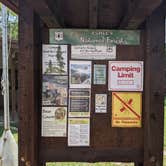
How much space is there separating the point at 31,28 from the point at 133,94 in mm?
964

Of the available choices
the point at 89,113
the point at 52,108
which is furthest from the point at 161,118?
the point at 52,108

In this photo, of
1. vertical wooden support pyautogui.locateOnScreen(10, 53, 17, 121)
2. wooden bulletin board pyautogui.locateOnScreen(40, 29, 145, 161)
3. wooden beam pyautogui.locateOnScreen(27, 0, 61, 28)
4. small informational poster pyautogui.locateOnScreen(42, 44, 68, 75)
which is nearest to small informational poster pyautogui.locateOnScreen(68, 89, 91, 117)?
wooden bulletin board pyautogui.locateOnScreen(40, 29, 145, 161)

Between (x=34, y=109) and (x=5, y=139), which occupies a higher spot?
(x=34, y=109)

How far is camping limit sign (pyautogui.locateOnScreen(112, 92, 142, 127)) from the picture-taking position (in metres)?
2.93

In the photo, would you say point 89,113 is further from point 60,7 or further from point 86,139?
point 60,7

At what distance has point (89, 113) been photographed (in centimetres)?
294

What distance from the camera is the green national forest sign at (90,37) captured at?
9.50 ft

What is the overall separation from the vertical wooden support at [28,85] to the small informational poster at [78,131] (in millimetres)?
275

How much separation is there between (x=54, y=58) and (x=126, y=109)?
0.71 metres

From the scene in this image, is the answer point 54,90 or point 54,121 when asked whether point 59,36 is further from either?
point 54,121

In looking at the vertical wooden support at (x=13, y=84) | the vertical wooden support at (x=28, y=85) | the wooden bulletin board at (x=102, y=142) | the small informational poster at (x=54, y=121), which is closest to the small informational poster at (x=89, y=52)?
the wooden bulletin board at (x=102, y=142)

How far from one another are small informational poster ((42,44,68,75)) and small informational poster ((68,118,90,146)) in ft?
1.34

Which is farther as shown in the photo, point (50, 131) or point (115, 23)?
point (115, 23)

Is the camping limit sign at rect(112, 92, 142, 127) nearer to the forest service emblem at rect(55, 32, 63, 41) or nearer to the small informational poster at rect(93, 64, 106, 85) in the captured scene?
the small informational poster at rect(93, 64, 106, 85)
